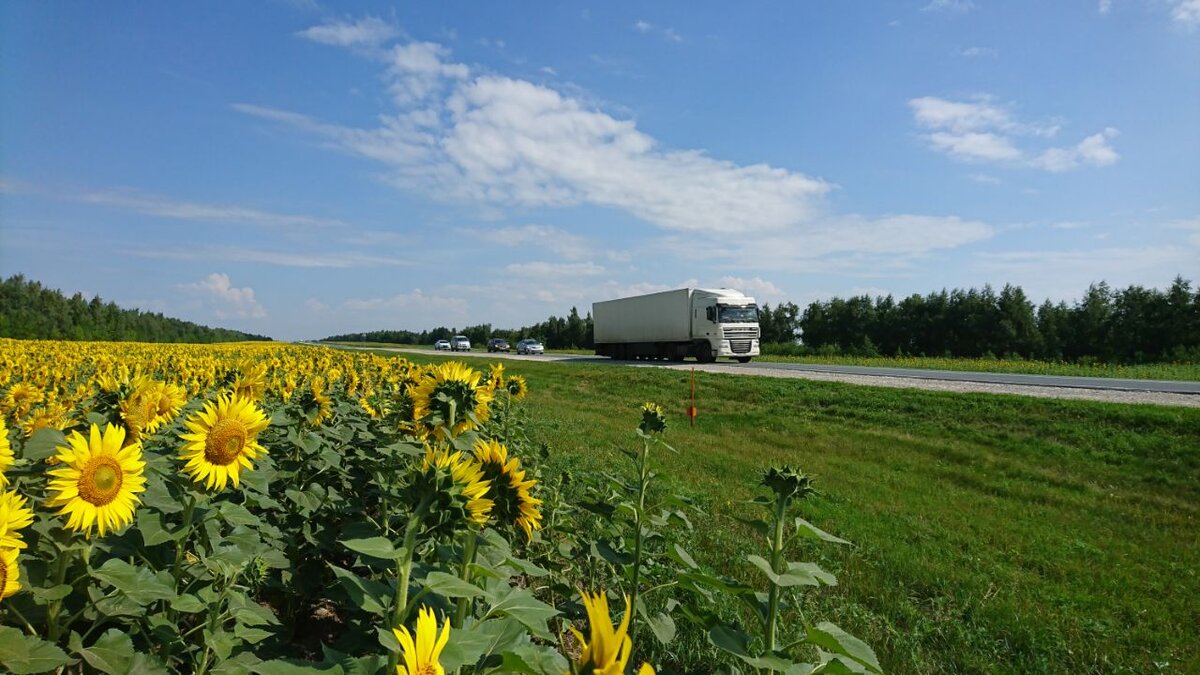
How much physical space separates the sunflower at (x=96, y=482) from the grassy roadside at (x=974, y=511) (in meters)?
2.55

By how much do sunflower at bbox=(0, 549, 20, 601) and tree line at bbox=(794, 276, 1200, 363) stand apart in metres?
43.8

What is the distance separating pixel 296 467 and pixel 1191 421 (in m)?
13.2

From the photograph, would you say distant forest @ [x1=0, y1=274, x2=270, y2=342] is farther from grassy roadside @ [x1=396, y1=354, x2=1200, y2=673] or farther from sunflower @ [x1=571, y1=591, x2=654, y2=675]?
sunflower @ [x1=571, y1=591, x2=654, y2=675]

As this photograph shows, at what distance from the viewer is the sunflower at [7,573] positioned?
1.28 metres

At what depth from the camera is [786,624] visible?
3750 millimetres

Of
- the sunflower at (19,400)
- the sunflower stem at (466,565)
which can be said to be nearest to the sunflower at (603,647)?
the sunflower stem at (466,565)

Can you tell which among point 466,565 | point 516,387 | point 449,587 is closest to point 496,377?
point 516,387

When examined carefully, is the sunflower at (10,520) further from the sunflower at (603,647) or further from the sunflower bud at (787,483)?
the sunflower bud at (787,483)

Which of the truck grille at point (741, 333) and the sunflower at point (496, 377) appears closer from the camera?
the sunflower at point (496, 377)

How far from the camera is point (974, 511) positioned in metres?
6.95

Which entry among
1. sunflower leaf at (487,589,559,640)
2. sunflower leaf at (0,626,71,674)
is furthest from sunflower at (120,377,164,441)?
sunflower leaf at (487,589,559,640)

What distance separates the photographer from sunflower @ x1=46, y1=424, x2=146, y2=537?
1.77 metres

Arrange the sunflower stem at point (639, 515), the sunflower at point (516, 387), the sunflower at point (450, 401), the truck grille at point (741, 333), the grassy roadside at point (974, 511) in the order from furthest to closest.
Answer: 1. the truck grille at point (741, 333)
2. the sunflower at point (516, 387)
3. the grassy roadside at point (974, 511)
4. the sunflower stem at point (639, 515)
5. the sunflower at point (450, 401)

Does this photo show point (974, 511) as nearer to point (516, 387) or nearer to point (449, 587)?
point (516, 387)
